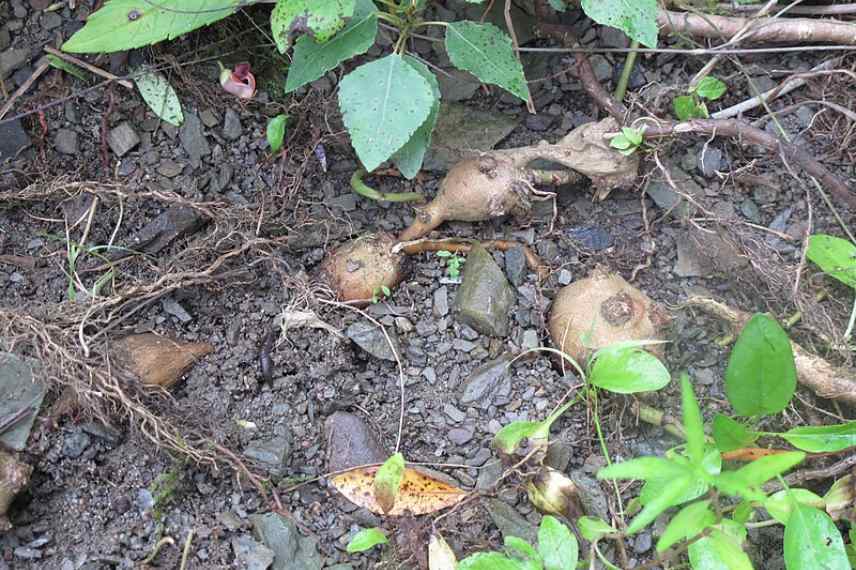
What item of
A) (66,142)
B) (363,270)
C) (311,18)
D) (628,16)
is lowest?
(363,270)

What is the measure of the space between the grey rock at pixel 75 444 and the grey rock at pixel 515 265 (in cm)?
77

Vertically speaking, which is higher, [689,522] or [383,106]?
[383,106]

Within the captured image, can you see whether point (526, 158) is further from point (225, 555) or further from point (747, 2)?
point (225, 555)

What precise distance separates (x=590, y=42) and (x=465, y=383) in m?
0.75

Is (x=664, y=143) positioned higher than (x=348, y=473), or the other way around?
(x=664, y=143)

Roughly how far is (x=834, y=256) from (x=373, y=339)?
0.81 meters

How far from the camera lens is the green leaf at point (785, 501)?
112 centimetres

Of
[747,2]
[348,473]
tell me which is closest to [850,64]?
[747,2]

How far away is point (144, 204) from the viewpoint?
1551mm

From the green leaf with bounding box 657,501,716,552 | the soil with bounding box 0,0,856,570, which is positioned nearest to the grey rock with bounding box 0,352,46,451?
the soil with bounding box 0,0,856,570

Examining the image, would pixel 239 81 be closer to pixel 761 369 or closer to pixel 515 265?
pixel 515 265

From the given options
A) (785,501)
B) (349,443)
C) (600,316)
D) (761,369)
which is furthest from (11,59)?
(785,501)

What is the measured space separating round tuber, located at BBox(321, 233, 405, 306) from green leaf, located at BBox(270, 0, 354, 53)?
0.37 meters

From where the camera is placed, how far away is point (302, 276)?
4.89ft
